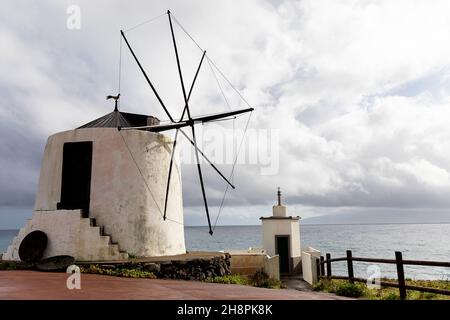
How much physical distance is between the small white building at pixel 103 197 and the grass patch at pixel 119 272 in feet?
4.49

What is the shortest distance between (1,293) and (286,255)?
17.8 metres

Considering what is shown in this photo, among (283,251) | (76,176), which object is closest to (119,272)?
(76,176)

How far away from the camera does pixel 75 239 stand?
13602 millimetres

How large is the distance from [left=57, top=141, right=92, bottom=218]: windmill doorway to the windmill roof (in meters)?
1.52

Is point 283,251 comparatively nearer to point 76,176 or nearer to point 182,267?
point 182,267

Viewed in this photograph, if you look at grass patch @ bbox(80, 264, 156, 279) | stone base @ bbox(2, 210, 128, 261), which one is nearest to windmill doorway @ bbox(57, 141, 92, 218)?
stone base @ bbox(2, 210, 128, 261)

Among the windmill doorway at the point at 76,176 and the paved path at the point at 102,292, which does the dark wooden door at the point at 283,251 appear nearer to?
the windmill doorway at the point at 76,176

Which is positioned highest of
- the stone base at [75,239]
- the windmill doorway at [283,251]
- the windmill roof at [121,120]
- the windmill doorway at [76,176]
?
the windmill roof at [121,120]

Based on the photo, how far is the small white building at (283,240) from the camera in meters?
22.7

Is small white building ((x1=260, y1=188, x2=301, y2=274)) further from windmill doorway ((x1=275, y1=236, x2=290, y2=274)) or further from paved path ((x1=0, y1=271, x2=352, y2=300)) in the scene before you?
paved path ((x1=0, y1=271, x2=352, y2=300))

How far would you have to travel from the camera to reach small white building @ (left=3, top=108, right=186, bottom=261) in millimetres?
13758

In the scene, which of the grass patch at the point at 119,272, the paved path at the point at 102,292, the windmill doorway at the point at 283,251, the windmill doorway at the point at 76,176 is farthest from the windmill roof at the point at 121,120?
the windmill doorway at the point at 283,251

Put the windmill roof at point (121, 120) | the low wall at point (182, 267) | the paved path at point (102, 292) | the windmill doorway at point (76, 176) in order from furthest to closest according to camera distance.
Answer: the windmill roof at point (121, 120) < the windmill doorway at point (76, 176) < the low wall at point (182, 267) < the paved path at point (102, 292)
